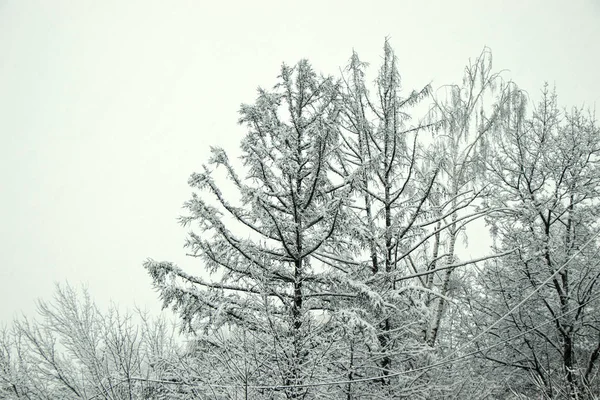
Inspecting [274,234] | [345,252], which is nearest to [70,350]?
[274,234]

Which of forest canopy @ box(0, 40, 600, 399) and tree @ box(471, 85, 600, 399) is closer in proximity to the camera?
forest canopy @ box(0, 40, 600, 399)

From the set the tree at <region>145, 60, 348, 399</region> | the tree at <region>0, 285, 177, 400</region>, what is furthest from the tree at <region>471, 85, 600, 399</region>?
the tree at <region>0, 285, 177, 400</region>

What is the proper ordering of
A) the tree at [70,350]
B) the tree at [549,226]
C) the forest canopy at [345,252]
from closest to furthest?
the forest canopy at [345,252]
the tree at [549,226]
the tree at [70,350]

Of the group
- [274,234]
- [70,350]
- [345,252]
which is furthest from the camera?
[70,350]

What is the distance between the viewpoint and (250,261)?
5223 millimetres

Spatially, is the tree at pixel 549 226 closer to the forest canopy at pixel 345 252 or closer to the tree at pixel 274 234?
the forest canopy at pixel 345 252

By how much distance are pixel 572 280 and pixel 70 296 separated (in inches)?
480

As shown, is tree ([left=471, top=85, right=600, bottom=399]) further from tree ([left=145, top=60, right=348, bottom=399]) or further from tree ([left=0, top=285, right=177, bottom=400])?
tree ([left=0, top=285, right=177, bottom=400])

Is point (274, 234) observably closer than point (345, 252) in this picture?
Yes

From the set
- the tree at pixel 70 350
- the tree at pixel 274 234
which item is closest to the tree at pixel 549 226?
the tree at pixel 274 234

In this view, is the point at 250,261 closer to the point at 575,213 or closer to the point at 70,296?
the point at 575,213

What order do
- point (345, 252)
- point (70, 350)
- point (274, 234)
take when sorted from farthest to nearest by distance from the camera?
point (70, 350)
point (345, 252)
point (274, 234)

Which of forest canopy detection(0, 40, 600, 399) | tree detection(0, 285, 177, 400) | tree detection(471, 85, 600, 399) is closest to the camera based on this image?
forest canopy detection(0, 40, 600, 399)

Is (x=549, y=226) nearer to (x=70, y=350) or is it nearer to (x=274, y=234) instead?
(x=274, y=234)
